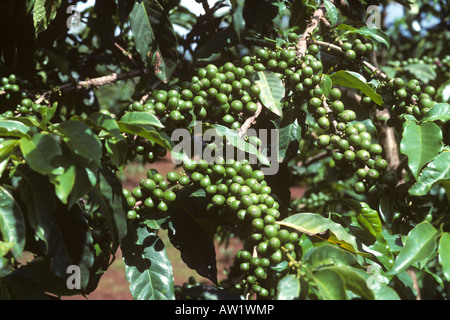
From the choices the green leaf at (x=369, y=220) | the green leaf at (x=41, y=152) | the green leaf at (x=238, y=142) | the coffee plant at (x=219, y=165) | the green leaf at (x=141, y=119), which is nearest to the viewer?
the green leaf at (x=41, y=152)

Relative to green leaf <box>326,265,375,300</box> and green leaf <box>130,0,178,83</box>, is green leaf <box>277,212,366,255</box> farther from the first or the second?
green leaf <box>130,0,178,83</box>

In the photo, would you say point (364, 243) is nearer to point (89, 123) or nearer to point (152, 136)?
point (152, 136)

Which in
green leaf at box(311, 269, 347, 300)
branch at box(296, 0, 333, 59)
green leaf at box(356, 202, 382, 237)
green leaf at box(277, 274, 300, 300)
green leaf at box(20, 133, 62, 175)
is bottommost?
green leaf at box(356, 202, 382, 237)

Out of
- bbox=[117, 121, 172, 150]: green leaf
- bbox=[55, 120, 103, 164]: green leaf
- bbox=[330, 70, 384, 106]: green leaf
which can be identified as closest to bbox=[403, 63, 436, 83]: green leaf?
bbox=[330, 70, 384, 106]: green leaf

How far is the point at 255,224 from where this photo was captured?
3.91 ft

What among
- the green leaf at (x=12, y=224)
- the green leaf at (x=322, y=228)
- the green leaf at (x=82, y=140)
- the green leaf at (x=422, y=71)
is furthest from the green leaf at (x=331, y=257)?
the green leaf at (x=422, y=71)

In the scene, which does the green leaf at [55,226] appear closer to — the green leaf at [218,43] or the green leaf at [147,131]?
the green leaf at [147,131]

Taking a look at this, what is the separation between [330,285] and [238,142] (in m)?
0.50

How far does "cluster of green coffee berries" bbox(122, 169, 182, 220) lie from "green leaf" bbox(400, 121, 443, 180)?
0.71m

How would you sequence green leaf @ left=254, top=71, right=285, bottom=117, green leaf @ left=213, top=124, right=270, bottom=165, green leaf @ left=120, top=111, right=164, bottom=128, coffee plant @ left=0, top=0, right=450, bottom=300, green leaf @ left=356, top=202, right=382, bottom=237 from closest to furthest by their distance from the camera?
coffee plant @ left=0, top=0, right=450, bottom=300, green leaf @ left=120, top=111, right=164, bottom=128, green leaf @ left=213, top=124, right=270, bottom=165, green leaf @ left=356, top=202, right=382, bottom=237, green leaf @ left=254, top=71, right=285, bottom=117

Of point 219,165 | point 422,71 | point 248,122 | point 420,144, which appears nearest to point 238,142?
point 219,165

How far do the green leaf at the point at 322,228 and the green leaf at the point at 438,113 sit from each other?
46 cm

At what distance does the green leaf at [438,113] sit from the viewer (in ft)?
4.28

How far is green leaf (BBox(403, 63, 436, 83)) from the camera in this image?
275 cm
